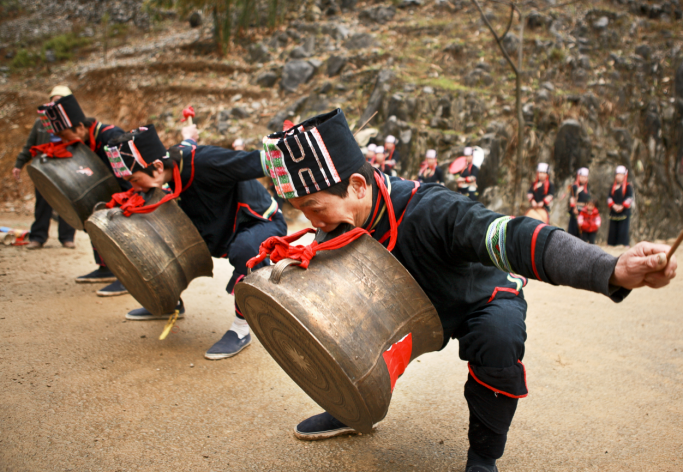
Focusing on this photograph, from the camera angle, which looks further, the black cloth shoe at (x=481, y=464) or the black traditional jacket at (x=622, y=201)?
the black traditional jacket at (x=622, y=201)

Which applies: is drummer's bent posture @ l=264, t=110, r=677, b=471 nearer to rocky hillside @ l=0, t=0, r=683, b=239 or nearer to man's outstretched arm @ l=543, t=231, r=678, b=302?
man's outstretched arm @ l=543, t=231, r=678, b=302

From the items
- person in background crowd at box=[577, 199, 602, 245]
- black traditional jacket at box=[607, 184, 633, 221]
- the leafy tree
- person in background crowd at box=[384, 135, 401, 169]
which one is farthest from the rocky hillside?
black traditional jacket at box=[607, 184, 633, 221]

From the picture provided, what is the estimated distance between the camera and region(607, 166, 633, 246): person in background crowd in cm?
977

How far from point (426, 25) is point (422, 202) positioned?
60.7ft

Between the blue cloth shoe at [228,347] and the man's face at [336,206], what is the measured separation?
5.55 ft

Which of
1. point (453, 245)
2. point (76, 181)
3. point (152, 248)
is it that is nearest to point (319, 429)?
point (453, 245)

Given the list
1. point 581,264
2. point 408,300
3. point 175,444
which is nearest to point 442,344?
point 408,300

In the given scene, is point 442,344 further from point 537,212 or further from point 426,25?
point 426,25

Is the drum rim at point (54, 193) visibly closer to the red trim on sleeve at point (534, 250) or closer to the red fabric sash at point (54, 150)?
the red fabric sash at point (54, 150)

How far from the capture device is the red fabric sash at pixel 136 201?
2785mm

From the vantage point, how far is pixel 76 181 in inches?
149

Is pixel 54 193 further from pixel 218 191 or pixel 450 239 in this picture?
pixel 450 239

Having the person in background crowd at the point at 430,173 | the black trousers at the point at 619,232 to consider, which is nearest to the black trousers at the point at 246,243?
the person in background crowd at the point at 430,173

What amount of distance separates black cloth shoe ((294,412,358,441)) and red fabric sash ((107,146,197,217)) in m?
1.53
